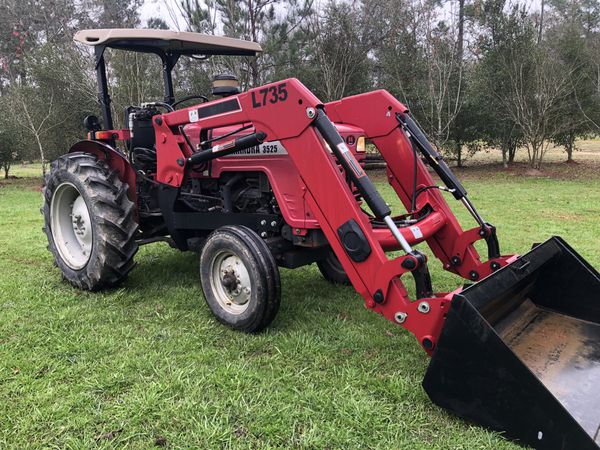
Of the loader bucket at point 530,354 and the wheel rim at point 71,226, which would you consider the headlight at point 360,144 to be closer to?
the loader bucket at point 530,354

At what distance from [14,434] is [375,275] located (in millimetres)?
2078

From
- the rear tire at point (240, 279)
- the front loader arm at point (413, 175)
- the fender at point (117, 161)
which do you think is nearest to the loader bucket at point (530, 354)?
the front loader arm at point (413, 175)

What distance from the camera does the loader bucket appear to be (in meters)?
2.19

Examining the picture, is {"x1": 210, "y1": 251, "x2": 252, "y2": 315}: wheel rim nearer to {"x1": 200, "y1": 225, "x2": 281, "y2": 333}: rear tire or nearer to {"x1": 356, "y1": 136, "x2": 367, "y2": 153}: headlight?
{"x1": 200, "y1": 225, "x2": 281, "y2": 333}: rear tire

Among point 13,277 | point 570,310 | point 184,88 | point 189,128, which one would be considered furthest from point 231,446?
point 184,88

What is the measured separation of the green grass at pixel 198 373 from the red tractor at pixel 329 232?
0.74 ft

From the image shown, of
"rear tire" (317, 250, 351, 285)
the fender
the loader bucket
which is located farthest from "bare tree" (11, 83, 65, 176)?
the loader bucket

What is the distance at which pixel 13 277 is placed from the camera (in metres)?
4.93

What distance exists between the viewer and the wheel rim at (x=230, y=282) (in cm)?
356

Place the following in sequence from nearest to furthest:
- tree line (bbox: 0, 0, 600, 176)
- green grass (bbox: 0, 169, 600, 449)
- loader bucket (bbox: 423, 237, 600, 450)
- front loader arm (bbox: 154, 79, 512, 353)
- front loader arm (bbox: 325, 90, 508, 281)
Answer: loader bucket (bbox: 423, 237, 600, 450), green grass (bbox: 0, 169, 600, 449), front loader arm (bbox: 154, 79, 512, 353), front loader arm (bbox: 325, 90, 508, 281), tree line (bbox: 0, 0, 600, 176)

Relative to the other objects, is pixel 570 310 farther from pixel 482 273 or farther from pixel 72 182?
pixel 72 182

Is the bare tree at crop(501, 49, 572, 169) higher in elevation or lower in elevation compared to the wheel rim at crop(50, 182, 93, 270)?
higher

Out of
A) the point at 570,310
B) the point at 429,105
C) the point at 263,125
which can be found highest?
the point at 429,105

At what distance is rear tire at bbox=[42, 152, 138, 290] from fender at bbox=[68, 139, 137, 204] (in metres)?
0.08
